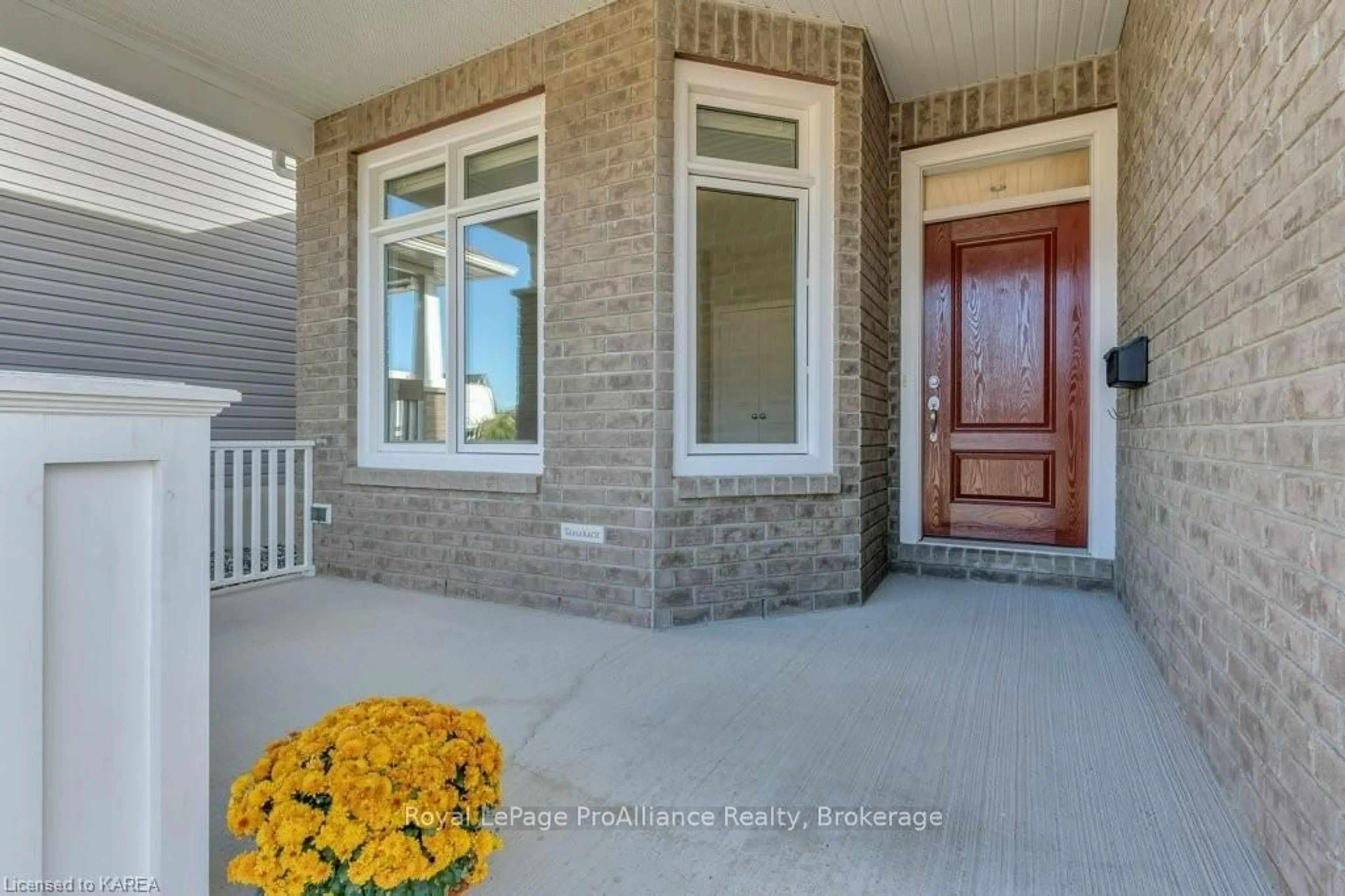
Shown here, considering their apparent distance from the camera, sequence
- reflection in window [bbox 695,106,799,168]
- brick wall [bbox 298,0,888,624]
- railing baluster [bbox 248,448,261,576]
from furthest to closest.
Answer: railing baluster [bbox 248,448,261,576], reflection in window [bbox 695,106,799,168], brick wall [bbox 298,0,888,624]

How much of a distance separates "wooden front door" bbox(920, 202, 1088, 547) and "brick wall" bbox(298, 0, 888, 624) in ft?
1.71

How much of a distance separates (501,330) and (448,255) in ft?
2.07

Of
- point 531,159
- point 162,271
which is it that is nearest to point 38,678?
point 531,159

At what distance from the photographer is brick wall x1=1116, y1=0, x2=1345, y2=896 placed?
1.19 meters

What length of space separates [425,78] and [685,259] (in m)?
2.03

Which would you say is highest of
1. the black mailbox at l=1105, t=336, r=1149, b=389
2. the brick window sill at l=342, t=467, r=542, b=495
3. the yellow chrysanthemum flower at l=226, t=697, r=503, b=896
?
the black mailbox at l=1105, t=336, r=1149, b=389

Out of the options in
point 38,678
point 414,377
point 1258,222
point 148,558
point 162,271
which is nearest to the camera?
point 38,678

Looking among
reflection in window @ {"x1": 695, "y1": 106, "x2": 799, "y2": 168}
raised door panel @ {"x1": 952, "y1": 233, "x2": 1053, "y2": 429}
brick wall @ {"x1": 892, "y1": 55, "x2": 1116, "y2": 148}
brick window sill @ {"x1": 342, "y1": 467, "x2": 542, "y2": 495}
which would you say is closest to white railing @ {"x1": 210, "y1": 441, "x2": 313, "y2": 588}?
brick window sill @ {"x1": 342, "y1": 467, "x2": 542, "y2": 495}

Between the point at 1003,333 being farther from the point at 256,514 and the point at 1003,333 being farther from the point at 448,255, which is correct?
the point at 256,514

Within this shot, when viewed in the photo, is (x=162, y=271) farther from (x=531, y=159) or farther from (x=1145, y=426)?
(x=1145, y=426)

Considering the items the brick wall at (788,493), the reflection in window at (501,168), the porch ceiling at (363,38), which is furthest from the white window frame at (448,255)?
the brick wall at (788,493)

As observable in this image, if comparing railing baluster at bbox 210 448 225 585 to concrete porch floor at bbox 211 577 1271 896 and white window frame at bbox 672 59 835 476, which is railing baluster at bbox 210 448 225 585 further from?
white window frame at bbox 672 59 835 476

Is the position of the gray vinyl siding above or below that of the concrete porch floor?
above

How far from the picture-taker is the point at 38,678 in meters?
0.92
